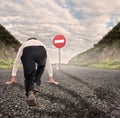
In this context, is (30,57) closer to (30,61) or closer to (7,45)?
(30,61)

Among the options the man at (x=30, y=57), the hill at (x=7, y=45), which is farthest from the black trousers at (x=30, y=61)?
the hill at (x=7, y=45)

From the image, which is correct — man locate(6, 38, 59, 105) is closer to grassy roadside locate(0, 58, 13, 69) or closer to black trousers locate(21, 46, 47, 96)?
black trousers locate(21, 46, 47, 96)

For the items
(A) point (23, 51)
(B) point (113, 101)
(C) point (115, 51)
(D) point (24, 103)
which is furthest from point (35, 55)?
(C) point (115, 51)

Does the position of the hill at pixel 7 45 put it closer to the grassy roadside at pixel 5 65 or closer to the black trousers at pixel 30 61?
the grassy roadside at pixel 5 65

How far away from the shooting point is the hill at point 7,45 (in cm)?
4737

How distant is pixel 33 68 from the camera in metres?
7.42

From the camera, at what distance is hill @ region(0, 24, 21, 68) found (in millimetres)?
47369

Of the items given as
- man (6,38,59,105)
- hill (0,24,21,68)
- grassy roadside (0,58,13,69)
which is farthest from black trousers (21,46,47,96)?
hill (0,24,21,68)

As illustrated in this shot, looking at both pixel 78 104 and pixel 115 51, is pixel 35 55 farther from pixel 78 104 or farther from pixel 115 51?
pixel 115 51

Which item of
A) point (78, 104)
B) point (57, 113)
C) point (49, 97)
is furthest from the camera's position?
point (49, 97)

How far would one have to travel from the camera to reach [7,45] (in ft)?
166

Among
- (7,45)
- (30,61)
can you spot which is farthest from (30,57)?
(7,45)

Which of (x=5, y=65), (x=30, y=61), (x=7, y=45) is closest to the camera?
(x=30, y=61)

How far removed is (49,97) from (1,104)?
161 cm
